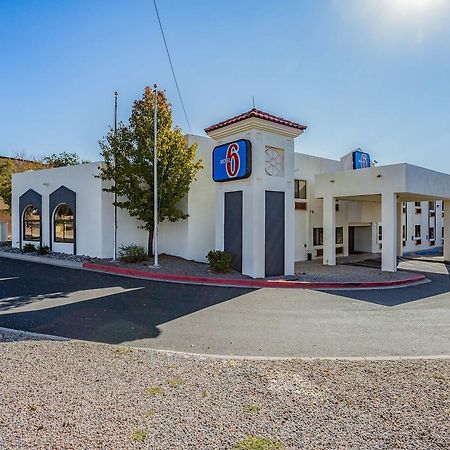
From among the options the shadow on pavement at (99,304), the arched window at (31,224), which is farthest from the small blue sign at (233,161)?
the arched window at (31,224)

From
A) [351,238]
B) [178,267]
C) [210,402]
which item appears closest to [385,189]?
[351,238]

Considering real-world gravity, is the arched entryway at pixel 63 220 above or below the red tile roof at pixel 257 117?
below

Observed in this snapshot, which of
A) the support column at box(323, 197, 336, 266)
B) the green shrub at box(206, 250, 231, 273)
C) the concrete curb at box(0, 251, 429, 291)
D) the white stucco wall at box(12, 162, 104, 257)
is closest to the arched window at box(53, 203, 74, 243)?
the white stucco wall at box(12, 162, 104, 257)

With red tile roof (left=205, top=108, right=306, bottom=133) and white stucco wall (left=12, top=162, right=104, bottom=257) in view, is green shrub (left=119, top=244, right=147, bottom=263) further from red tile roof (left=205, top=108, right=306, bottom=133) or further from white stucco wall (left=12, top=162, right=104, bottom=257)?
red tile roof (left=205, top=108, right=306, bottom=133)

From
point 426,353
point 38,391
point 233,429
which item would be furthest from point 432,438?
point 38,391

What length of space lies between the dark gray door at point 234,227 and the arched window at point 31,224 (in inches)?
471

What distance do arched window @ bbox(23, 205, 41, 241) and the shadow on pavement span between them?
6.78m

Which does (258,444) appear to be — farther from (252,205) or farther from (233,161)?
(233,161)

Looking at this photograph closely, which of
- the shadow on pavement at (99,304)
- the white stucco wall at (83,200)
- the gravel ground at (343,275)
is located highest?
the white stucco wall at (83,200)

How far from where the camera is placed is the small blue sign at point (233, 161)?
42.8ft

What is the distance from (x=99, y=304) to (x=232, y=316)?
340cm

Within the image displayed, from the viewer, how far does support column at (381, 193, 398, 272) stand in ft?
51.8

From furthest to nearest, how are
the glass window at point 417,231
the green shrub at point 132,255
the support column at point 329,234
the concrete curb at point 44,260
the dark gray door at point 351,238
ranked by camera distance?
the glass window at point 417,231 → the dark gray door at point 351,238 → the support column at point 329,234 → the green shrub at point 132,255 → the concrete curb at point 44,260

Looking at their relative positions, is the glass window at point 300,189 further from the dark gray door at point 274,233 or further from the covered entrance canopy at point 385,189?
the dark gray door at point 274,233
